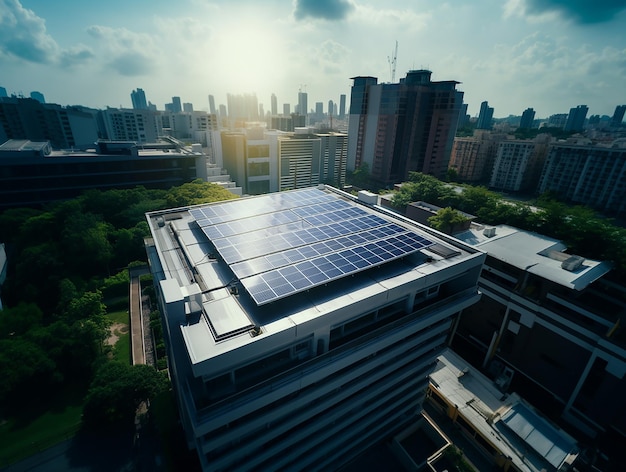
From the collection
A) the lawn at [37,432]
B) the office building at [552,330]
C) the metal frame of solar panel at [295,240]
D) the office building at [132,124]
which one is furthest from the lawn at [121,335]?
the office building at [132,124]

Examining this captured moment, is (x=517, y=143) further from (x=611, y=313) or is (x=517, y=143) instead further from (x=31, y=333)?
(x=31, y=333)

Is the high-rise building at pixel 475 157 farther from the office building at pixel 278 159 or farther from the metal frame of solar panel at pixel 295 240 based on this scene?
the metal frame of solar panel at pixel 295 240

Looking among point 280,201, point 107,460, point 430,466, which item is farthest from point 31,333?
point 430,466

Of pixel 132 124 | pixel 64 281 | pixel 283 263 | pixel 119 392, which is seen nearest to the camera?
pixel 283 263

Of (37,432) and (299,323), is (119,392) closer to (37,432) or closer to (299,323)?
(37,432)

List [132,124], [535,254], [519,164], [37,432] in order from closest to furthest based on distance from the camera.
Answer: [37,432], [535,254], [519,164], [132,124]

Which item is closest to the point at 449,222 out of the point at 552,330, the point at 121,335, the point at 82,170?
the point at 552,330
